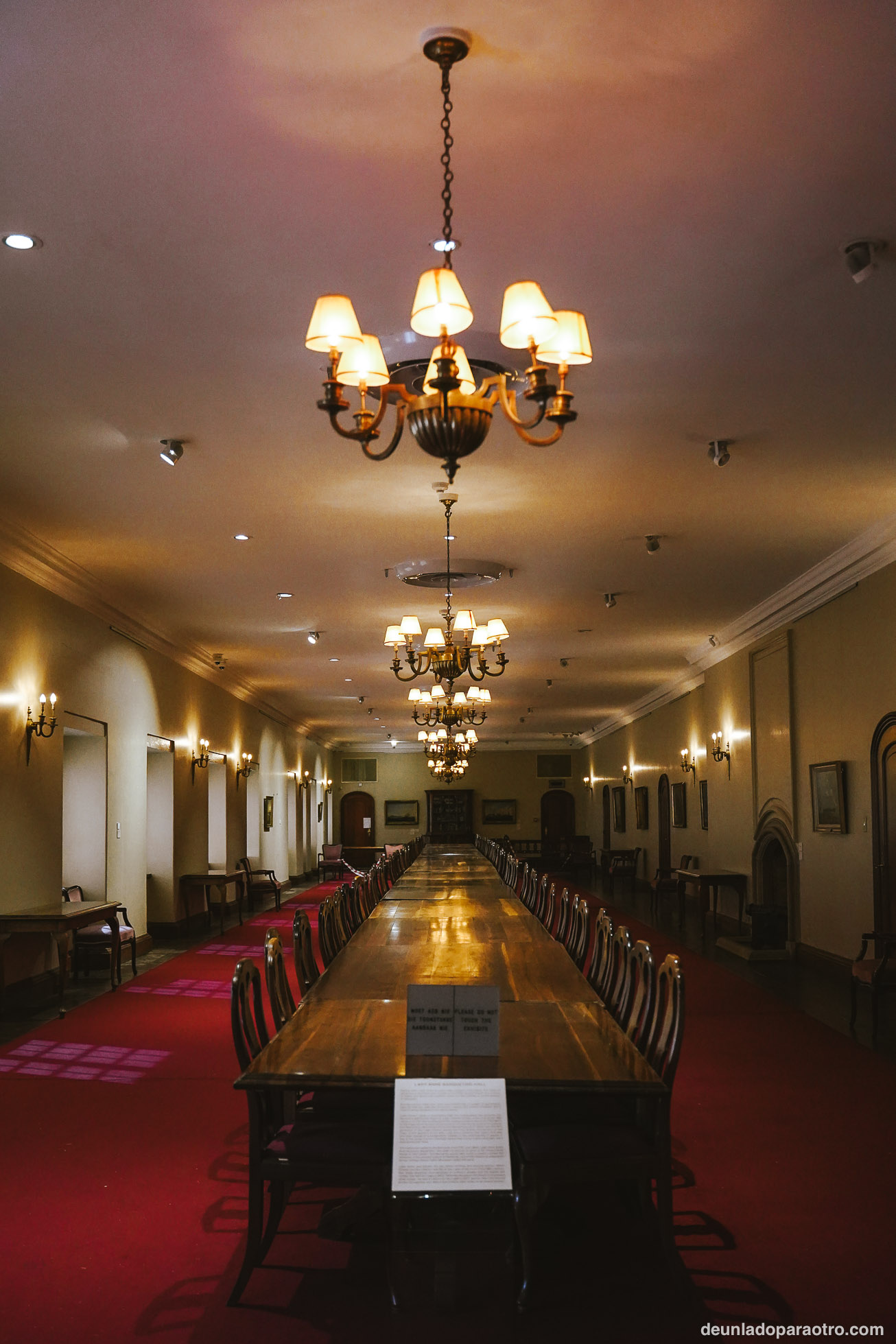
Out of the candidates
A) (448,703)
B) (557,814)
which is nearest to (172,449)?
(448,703)

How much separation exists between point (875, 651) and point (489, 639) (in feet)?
9.97

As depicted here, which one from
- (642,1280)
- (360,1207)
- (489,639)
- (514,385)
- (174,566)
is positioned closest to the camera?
(642,1280)

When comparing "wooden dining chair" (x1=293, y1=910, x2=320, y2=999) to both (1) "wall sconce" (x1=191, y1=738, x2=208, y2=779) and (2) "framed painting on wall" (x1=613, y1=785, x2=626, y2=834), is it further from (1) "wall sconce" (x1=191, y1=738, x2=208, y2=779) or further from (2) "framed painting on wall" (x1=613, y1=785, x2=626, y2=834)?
(2) "framed painting on wall" (x1=613, y1=785, x2=626, y2=834)

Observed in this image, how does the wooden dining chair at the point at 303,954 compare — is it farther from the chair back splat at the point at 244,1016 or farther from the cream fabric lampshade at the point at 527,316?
the cream fabric lampshade at the point at 527,316

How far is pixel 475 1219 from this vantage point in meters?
3.32

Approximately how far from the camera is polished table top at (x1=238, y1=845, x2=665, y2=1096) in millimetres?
3010

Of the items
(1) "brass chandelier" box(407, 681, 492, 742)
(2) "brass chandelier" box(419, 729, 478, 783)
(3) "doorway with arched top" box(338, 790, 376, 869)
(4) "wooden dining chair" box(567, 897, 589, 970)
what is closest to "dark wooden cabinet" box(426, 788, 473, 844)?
(3) "doorway with arched top" box(338, 790, 376, 869)

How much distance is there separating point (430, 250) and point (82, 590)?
20.8ft

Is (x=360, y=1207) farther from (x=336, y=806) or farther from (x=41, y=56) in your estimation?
(x=336, y=806)

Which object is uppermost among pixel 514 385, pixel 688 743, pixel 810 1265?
pixel 514 385

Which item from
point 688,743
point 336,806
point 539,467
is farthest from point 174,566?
point 336,806

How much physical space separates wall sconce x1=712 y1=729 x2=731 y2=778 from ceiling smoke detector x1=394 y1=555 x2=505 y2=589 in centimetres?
517

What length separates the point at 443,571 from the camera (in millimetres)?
A: 9039

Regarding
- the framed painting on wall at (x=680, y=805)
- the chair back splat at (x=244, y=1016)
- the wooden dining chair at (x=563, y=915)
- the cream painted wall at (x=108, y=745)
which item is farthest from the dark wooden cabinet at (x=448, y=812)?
the chair back splat at (x=244, y=1016)
